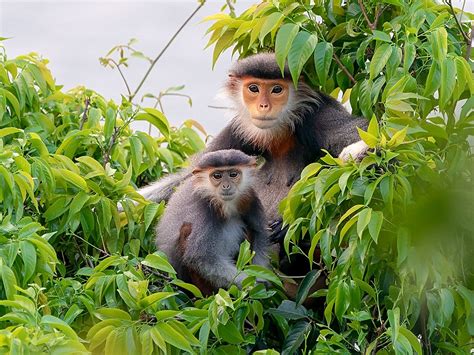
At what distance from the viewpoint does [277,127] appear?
5520 millimetres

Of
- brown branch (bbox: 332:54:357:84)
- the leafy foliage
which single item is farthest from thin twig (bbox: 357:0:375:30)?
the leafy foliage

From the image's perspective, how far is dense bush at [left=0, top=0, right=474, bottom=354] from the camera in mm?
3760

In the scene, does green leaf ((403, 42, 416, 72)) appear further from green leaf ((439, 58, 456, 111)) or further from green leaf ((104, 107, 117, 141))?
green leaf ((104, 107, 117, 141))

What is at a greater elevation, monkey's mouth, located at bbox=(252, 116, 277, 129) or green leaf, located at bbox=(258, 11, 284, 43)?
green leaf, located at bbox=(258, 11, 284, 43)

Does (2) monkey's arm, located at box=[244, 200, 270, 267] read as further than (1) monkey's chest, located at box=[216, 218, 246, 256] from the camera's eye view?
Yes

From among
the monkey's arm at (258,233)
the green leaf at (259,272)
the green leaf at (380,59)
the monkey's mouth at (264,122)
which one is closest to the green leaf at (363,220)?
the green leaf at (259,272)

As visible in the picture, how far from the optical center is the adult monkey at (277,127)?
17.9ft

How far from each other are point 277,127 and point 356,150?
80 cm

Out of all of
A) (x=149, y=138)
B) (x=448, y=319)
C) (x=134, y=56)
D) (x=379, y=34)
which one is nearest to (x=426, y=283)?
(x=448, y=319)

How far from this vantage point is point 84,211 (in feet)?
15.2

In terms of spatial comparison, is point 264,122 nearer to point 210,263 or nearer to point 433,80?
point 210,263

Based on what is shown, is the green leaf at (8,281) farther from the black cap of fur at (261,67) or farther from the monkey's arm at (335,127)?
the black cap of fur at (261,67)

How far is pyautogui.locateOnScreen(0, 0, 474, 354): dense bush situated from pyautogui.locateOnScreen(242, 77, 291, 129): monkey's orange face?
0.51 meters

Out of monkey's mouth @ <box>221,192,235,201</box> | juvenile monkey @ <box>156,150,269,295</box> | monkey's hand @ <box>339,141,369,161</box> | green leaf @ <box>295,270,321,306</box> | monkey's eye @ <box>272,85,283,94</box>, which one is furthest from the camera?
monkey's eye @ <box>272,85,283,94</box>
